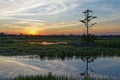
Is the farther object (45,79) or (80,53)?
(80,53)

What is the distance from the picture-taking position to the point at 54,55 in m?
44.4

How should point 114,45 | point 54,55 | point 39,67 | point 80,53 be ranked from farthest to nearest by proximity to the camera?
point 114,45, point 80,53, point 54,55, point 39,67

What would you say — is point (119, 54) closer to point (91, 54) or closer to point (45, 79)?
point (91, 54)

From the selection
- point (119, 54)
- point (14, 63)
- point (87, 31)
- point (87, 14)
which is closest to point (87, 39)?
point (87, 31)

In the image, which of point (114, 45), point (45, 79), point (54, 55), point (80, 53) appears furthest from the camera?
point (114, 45)

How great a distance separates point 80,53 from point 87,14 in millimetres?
26875

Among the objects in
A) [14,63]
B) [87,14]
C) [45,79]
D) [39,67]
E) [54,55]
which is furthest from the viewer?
[87,14]

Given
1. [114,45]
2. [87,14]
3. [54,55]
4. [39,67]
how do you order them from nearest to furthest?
1. [39,67]
2. [54,55]
3. [114,45]
4. [87,14]

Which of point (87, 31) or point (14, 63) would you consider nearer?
point (14, 63)

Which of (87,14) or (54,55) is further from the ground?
(87,14)

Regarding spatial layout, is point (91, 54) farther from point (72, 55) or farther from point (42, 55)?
point (42, 55)

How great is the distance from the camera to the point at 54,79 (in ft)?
61.8

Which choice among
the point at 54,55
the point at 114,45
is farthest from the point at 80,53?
the point at 114,45

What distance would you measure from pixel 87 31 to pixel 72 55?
84.6ft
